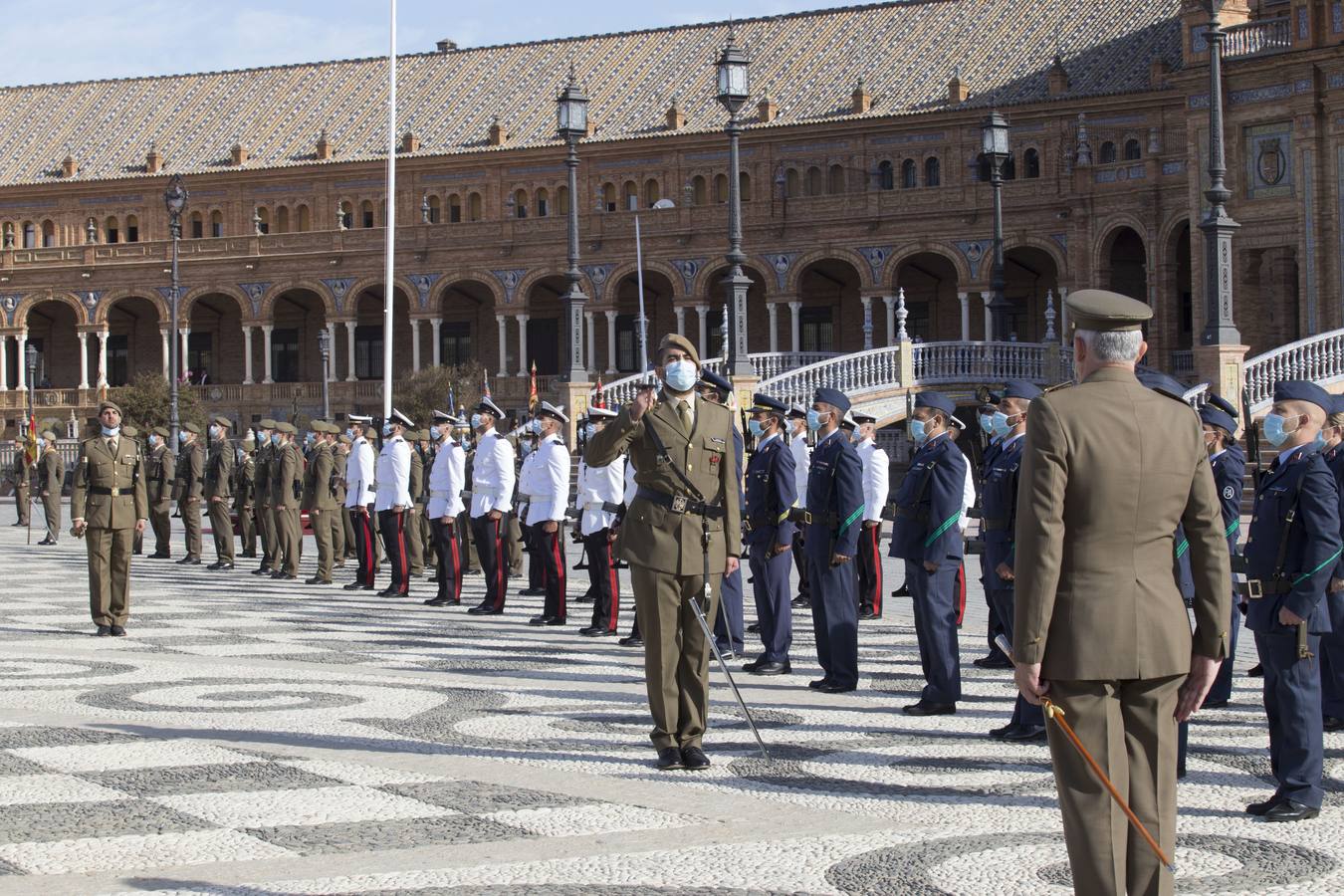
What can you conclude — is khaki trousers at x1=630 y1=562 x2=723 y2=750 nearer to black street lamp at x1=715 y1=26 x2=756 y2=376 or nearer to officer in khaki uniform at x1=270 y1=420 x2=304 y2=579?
officer in khaki uniform at x1=270 y1=420 x2=304 y2=579

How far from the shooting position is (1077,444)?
16.7ft

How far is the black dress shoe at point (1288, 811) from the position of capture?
23.5 ft

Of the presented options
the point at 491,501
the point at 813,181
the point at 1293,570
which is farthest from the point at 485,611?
the point at 813,181

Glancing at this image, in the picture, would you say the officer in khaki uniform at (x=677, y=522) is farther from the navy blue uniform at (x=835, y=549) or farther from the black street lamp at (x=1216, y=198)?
the black street lamp at (x=1216, y=198)

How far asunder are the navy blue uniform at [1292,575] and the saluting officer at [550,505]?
7.68m

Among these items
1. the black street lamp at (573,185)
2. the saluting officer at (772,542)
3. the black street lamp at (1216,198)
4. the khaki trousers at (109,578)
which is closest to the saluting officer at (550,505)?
the saluting officer at (772,542)

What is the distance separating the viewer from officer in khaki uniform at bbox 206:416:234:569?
22266 mm

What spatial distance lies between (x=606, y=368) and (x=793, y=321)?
6.73 m

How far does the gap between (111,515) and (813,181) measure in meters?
43.0

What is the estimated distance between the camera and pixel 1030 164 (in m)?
52.3

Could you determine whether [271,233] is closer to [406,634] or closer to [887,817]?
[406,634]

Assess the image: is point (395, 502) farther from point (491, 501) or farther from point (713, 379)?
point (713, 379)

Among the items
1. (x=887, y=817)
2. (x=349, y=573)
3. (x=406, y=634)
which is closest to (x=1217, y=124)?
(x=349, y=573)

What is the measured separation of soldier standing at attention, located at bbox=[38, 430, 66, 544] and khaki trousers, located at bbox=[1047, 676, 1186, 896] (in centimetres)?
2463
